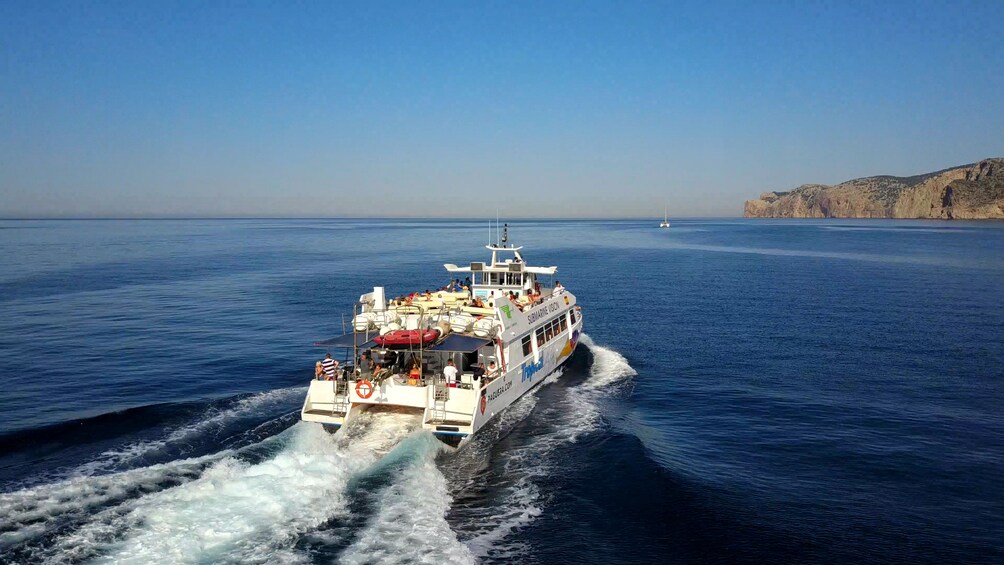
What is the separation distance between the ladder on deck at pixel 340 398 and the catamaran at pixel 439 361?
0.03 meters

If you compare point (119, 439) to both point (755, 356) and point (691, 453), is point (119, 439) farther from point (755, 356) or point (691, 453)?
point (755, 356)

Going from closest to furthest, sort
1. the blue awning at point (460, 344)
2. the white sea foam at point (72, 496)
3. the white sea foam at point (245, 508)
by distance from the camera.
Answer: the white sea foam at point (245, 508) < the white sea foam at point (72, 496) < the blue awning at point (460, 344)

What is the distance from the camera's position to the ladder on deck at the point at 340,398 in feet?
69.5

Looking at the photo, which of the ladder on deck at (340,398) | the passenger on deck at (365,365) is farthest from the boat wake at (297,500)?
the passenger on deck at (365,365)

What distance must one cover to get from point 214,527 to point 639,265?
258 feet

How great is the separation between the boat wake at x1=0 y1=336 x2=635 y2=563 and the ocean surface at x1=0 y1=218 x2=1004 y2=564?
0.07 metres

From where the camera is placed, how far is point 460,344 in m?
22.4

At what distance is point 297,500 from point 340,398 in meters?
6.01

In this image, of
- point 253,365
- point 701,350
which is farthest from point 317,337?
point 701,350

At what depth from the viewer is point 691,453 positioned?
69.4ft

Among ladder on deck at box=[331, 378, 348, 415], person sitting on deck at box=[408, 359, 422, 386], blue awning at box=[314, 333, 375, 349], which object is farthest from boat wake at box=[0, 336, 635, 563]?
blue awning at box=[314, 333, 375, 349]

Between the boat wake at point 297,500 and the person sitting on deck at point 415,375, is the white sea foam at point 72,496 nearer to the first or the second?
the boat wake at point 297,500

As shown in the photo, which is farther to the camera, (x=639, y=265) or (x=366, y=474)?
(x=639, y=265)

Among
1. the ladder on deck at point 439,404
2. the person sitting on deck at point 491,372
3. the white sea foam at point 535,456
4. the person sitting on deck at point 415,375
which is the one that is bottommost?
the white sea foam at point 535,456
